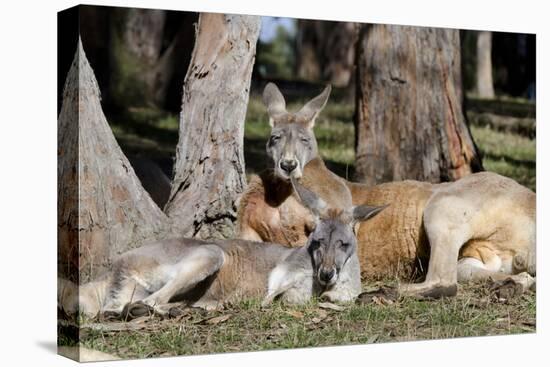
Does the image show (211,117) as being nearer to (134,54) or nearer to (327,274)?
(327,274)

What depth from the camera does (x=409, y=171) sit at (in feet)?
32.4

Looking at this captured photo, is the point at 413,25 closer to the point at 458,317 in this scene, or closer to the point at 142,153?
the point at 458,317

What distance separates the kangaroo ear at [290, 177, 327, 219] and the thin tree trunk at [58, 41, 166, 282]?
1.30 metres

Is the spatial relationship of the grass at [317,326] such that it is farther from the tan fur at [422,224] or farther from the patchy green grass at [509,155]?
the patchy green grass at [509,155]

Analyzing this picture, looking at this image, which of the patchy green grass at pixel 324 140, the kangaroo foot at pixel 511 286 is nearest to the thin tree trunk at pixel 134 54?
the patchy green grass at pixel 324 140

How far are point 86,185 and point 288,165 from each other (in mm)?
1809

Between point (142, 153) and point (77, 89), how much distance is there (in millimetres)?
5976

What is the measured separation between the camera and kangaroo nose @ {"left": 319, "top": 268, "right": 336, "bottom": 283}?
24.0 ft

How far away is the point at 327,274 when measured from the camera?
730 cm

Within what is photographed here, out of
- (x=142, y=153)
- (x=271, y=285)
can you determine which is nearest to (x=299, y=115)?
(x=271, y=285)

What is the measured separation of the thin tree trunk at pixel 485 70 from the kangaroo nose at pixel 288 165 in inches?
281

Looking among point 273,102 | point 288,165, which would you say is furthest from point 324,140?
point 288,165

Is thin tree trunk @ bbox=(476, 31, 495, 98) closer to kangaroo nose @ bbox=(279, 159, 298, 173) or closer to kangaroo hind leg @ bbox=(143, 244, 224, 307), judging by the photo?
kangaroo nose @ bbox=(279, 159, 298, 173)

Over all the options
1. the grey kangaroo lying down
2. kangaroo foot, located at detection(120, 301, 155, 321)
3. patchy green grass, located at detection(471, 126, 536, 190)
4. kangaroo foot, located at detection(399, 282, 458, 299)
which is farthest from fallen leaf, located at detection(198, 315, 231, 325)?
patchy green grass, located at detection(471, 126, 536, 190)
